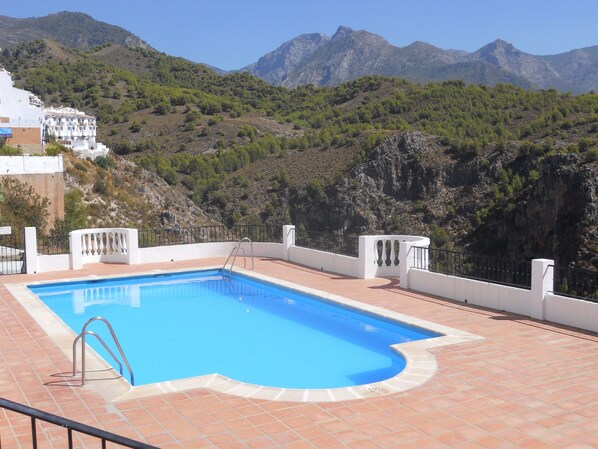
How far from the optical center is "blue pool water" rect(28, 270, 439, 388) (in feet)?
26.5

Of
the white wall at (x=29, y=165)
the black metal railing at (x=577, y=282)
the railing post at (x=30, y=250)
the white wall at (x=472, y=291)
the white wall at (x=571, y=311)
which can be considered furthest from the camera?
the white wall at (x=29, y=165)

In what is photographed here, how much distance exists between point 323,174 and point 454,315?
45.1m

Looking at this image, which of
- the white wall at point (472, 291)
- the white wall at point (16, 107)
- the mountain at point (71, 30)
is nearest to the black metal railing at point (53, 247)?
the white wall at point (472, 291)

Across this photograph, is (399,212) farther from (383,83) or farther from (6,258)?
(6,258)

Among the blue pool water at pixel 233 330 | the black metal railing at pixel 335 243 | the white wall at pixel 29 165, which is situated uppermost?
the white wall at pixel 29 165

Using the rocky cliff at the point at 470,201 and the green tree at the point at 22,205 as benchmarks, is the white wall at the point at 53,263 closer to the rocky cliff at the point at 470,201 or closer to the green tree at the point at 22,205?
the green tree at the point at 22,205

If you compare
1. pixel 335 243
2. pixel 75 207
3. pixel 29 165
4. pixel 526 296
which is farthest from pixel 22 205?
pixel 526 296

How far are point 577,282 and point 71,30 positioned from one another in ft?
531

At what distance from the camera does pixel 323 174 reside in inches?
2137

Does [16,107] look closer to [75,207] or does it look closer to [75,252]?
[75,207]

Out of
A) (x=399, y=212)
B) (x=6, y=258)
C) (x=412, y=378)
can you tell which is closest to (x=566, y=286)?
(x=412, y=378)

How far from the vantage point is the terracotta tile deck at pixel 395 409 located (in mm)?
5129

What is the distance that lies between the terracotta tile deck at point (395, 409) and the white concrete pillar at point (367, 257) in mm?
4673

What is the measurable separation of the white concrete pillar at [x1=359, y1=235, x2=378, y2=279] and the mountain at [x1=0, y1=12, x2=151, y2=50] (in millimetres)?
138467
